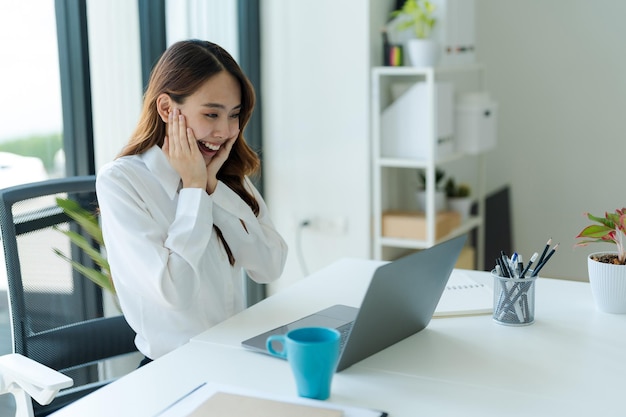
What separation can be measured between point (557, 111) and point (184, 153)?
2.84 m

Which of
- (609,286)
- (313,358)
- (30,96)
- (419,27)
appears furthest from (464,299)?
(419,27)

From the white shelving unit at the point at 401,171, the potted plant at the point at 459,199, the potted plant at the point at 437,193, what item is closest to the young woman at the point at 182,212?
the white shelving unit at the point at 401,171

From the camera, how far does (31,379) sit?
1.41m

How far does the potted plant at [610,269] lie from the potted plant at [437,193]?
5.92ft

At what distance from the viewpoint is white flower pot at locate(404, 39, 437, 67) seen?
10.3ft

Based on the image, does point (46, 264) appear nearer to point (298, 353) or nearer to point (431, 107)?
point (298, 353)

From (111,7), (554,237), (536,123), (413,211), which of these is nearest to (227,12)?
(111,7)

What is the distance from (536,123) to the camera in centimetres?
423

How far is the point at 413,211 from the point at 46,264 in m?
2.04

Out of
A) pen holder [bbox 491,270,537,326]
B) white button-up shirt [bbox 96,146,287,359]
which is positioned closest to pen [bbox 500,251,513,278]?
pen holder [bbox 491,270,537,326]

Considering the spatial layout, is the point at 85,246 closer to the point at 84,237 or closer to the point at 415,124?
the point at 84,237

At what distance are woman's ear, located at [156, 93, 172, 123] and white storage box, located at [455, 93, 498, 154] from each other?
1.86 m

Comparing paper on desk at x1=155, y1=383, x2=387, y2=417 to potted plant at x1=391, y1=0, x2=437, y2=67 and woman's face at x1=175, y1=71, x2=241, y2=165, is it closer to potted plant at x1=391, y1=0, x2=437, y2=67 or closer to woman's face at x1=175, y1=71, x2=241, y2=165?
→ woman's face at x1=175, y1=71, x2=241, y2=165

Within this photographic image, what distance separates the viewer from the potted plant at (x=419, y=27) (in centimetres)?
316
